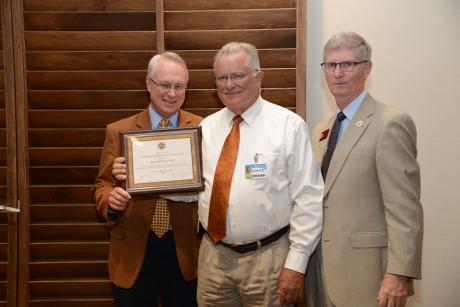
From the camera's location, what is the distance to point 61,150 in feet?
8.67

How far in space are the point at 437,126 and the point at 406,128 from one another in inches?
58.8

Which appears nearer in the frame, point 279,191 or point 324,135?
point 279,191

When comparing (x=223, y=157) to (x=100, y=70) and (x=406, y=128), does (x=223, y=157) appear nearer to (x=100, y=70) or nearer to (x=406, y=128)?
(x=406, y=128)

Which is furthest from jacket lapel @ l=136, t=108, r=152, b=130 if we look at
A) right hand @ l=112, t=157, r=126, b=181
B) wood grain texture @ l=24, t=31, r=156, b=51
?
wood grain texture @ l=24, t=31, r=156, b=51

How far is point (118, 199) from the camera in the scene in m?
1.86

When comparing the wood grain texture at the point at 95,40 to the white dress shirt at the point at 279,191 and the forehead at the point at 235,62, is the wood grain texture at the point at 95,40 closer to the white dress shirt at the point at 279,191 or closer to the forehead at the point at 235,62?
the forehead at the point at 235,62

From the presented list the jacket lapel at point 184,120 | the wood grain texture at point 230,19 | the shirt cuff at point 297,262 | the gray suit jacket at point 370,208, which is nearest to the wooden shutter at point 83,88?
the wood grain texture at point 230,19

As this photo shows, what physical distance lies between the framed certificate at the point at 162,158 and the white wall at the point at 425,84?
4.13 feet

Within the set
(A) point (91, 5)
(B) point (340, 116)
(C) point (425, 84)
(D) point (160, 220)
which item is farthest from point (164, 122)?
(C) point (425, 84)

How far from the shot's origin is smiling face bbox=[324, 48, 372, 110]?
1.66 metres

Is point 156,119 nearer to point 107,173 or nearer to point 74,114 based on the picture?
point 107,173

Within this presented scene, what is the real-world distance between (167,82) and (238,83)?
365mm

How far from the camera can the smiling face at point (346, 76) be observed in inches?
65.2

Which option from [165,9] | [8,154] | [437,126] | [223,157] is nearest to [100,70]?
[165,9]
